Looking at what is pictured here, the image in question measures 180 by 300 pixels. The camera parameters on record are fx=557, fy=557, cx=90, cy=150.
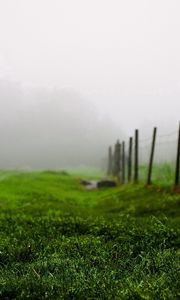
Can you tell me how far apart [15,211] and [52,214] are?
→ 2670 millimetres

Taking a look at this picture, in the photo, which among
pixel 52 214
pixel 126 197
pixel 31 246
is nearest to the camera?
pixel 31 246

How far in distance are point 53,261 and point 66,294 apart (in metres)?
2.66

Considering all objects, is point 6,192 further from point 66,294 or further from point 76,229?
point 66,294

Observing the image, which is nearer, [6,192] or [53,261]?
[53,261]

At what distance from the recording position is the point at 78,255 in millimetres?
15422

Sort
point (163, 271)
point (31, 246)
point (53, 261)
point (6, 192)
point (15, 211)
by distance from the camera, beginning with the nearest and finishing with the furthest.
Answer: point (163, 271), point (53, 261), point (31, 246), point (15, 211), point (6, 192)

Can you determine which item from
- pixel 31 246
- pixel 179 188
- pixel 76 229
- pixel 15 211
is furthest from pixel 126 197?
pixel 31 246

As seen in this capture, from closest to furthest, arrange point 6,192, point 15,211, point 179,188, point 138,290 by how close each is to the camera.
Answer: point 138,290 → point 15,211 → point 179,188 → point 6,192

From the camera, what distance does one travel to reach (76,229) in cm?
2102

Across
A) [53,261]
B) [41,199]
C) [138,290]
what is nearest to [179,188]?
[41,199]

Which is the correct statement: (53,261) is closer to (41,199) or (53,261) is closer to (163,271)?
(163,271)

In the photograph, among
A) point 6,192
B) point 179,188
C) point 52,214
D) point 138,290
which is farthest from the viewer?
point 6,192

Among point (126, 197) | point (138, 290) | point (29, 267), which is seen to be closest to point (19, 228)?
point (29, 267)

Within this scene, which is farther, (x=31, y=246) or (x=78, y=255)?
(x=31, y=246)
